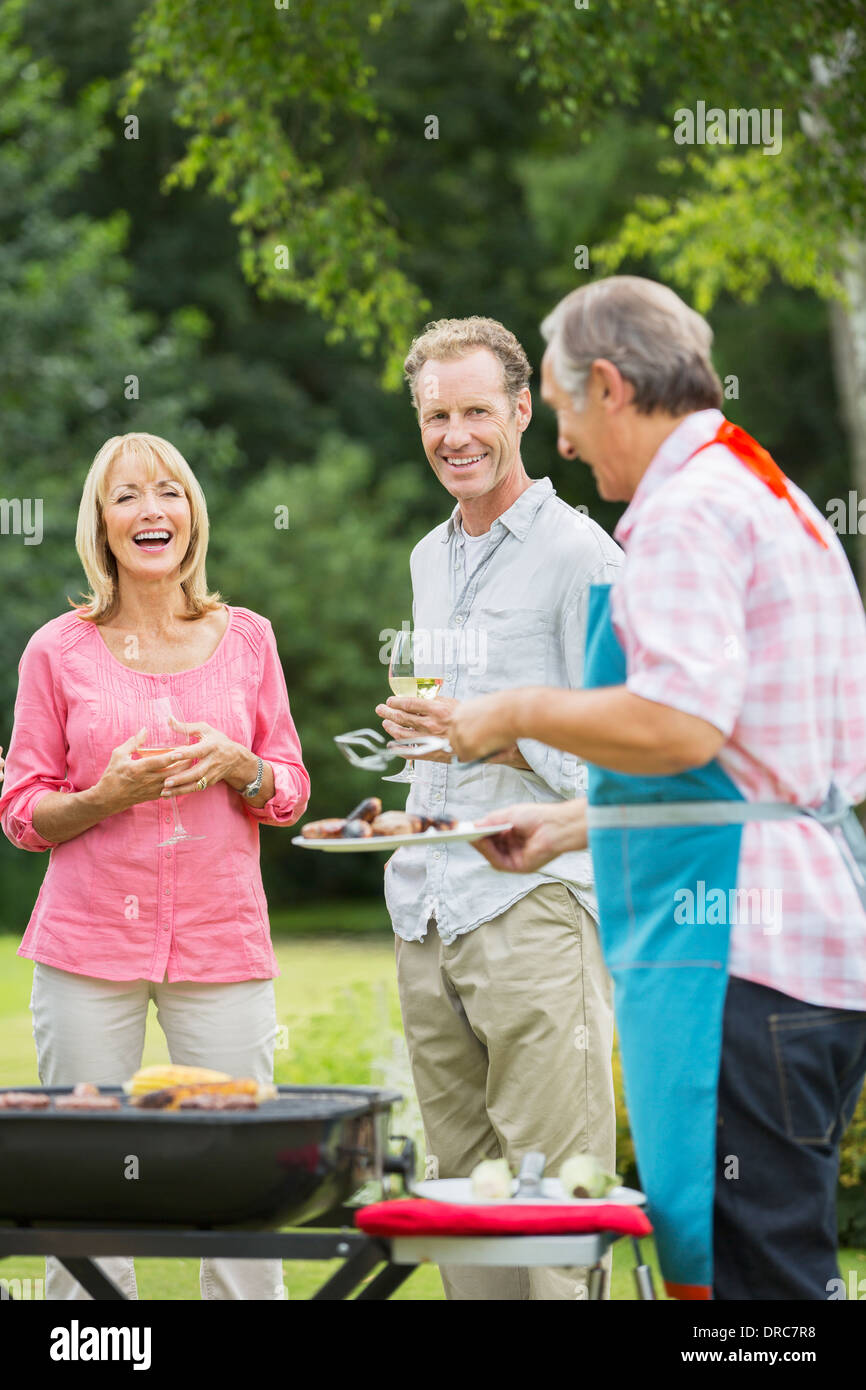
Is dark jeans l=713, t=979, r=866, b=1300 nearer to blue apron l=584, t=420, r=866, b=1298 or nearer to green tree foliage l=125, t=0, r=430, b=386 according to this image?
blue apron l=584, t=420, r=866, b=1298

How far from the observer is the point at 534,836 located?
116 inches

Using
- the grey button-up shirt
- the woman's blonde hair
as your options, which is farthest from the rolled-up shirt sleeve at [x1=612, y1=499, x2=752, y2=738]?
the woman's blonde hair

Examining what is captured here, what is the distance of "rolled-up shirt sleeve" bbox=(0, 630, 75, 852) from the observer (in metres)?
3.76

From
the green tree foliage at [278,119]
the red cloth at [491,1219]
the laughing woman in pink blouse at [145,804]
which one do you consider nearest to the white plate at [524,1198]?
the red cloth at [491,1219]

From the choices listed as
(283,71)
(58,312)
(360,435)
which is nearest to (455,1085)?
(283,71)

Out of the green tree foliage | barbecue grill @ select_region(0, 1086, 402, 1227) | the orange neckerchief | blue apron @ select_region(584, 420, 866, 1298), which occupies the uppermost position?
the green tree foliage

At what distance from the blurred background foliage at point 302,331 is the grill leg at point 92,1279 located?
37.9ft

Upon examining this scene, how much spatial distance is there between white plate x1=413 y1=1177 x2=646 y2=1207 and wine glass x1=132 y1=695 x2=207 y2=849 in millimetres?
1108

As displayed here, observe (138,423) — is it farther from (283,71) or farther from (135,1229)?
(135,1229)

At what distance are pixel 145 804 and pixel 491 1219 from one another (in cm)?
152

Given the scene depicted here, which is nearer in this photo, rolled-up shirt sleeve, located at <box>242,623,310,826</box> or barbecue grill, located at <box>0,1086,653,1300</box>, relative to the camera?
barbecue grill, located at <box>0,1086,653,1300</box>

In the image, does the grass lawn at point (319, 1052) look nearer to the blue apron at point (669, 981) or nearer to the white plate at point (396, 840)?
the white plate at point (396, 840)

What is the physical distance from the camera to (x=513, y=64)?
24.8 meters

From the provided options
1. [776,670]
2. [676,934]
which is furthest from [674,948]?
[776,670]
